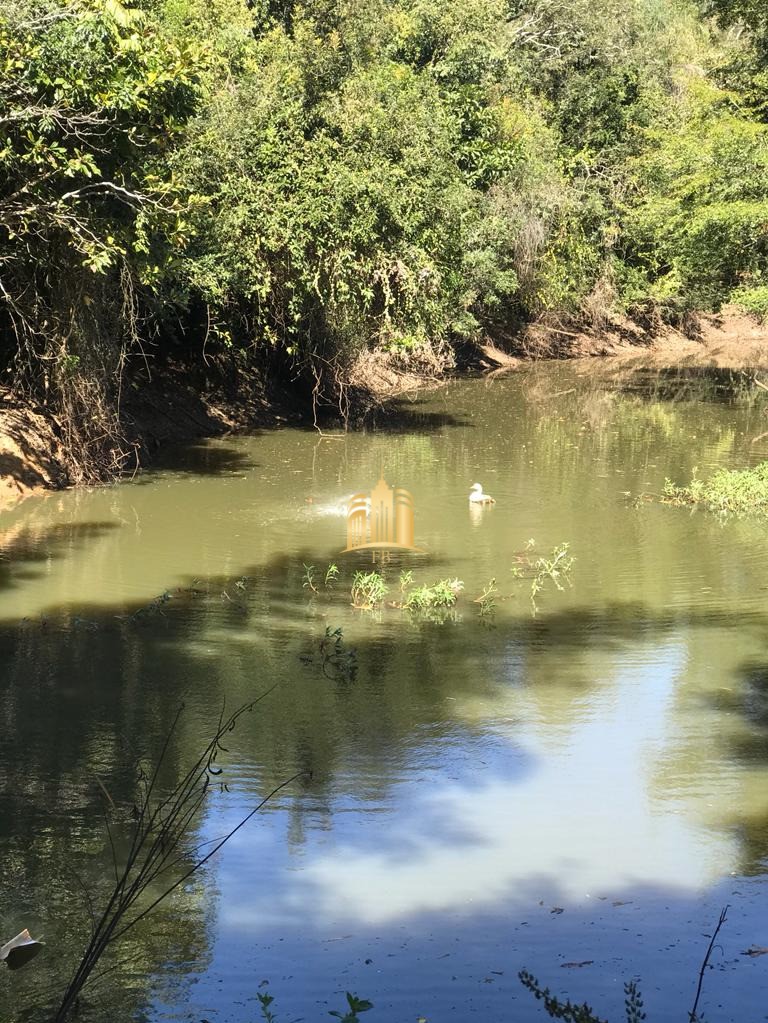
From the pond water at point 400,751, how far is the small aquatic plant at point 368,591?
0.86 ft

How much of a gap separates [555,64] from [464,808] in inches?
1125

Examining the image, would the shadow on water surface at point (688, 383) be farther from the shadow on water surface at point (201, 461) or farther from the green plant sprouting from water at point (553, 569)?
the green plant sprouting from water at point (553, 569)

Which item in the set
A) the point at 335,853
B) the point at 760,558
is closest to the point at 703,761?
the point at 335,853

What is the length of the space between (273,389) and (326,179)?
5.38 m

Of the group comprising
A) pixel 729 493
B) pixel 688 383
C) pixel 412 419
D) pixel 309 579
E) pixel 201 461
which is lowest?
pixel 309 579

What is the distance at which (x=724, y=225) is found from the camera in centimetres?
2034

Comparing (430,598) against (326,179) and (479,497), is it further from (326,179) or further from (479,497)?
(326,179)

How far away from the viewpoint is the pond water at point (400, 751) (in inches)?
177

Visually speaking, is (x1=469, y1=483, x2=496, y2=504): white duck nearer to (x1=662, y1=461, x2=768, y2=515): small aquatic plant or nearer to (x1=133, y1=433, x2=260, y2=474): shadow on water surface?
(x1=662, y1=461, x2=768, y2=515): small aquatic plant

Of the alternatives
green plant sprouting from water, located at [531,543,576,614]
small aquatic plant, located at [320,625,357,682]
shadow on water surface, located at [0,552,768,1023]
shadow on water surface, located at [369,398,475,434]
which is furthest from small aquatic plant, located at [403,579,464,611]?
shadow on water surface, located at [369,398,475,434]

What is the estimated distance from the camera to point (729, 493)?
14.4 m

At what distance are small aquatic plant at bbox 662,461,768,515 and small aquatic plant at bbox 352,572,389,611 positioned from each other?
5.09 m

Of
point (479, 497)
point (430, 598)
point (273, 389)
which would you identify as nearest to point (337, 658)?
point (430, 598)

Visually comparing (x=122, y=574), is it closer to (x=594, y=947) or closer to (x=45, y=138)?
(x=45, y=138)
